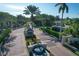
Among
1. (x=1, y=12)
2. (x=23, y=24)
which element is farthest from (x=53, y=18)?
(x=1, y=12)

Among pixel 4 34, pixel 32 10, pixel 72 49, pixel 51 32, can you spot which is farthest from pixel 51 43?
pixel 4 34

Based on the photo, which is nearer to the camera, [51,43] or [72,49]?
[72,49]

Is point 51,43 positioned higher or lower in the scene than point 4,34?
lower

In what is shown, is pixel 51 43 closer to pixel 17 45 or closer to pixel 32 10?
pixel 17 45

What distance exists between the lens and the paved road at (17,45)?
281 inches

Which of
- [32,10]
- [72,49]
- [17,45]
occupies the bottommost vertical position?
[72,49]

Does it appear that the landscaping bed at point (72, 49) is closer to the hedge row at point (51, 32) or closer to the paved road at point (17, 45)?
the hedge row at point (51, 32)

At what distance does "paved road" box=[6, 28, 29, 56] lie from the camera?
7145mm

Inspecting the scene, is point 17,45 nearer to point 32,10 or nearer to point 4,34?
point 4,34

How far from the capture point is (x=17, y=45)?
286 inches

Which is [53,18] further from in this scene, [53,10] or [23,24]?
[23,24]

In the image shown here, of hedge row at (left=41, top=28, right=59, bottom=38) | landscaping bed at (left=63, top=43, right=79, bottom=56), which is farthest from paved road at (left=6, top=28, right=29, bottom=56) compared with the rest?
landscaping bed at (left=63, top=43, right=79, bottom=56)

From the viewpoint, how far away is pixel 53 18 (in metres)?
7.27

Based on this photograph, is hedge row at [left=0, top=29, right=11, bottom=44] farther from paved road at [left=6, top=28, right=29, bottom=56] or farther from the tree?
the tree
